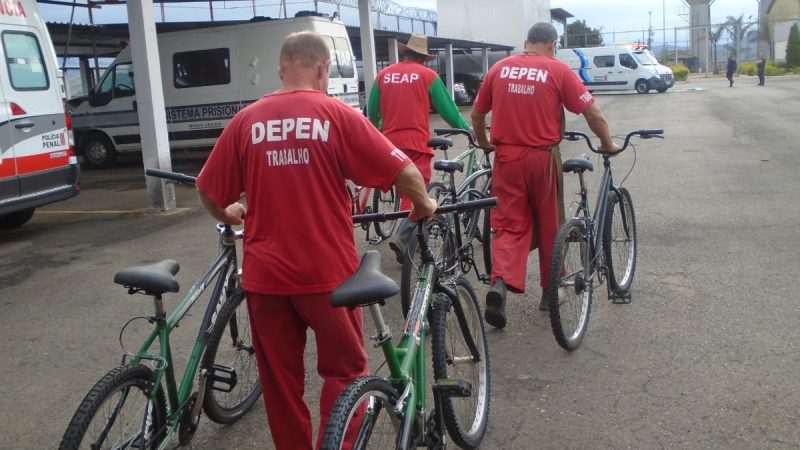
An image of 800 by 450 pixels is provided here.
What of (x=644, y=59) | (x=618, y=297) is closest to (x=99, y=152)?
(x=618, y=297)

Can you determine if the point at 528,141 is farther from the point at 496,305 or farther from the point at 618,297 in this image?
the point at 618,297

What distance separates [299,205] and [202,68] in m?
13.1

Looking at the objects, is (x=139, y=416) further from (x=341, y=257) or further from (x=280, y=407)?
(x=341, y=257)

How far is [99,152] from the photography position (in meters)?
16.3

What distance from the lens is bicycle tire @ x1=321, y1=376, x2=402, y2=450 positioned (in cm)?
225

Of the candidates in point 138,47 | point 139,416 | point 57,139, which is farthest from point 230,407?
point 138,47

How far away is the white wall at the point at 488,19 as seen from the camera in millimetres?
48250

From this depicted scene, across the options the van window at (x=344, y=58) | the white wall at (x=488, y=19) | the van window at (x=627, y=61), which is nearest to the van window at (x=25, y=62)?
the van window at (x=344, y=58)

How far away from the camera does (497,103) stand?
202 inches

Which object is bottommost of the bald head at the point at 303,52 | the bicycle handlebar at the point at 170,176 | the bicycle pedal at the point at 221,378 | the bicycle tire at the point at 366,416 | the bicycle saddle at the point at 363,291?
the bicycle pedal at the point at 221,378

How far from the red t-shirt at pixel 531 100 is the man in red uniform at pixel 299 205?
2.28 m

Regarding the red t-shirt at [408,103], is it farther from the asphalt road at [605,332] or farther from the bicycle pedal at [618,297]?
the bicycle pedal at [618,297]

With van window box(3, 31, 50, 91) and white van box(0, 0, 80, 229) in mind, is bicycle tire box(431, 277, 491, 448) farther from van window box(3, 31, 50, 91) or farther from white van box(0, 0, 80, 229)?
van window box(3, 31, 50, 91)

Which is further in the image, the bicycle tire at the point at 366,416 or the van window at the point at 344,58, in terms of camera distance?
the van window at the point at 344,58
